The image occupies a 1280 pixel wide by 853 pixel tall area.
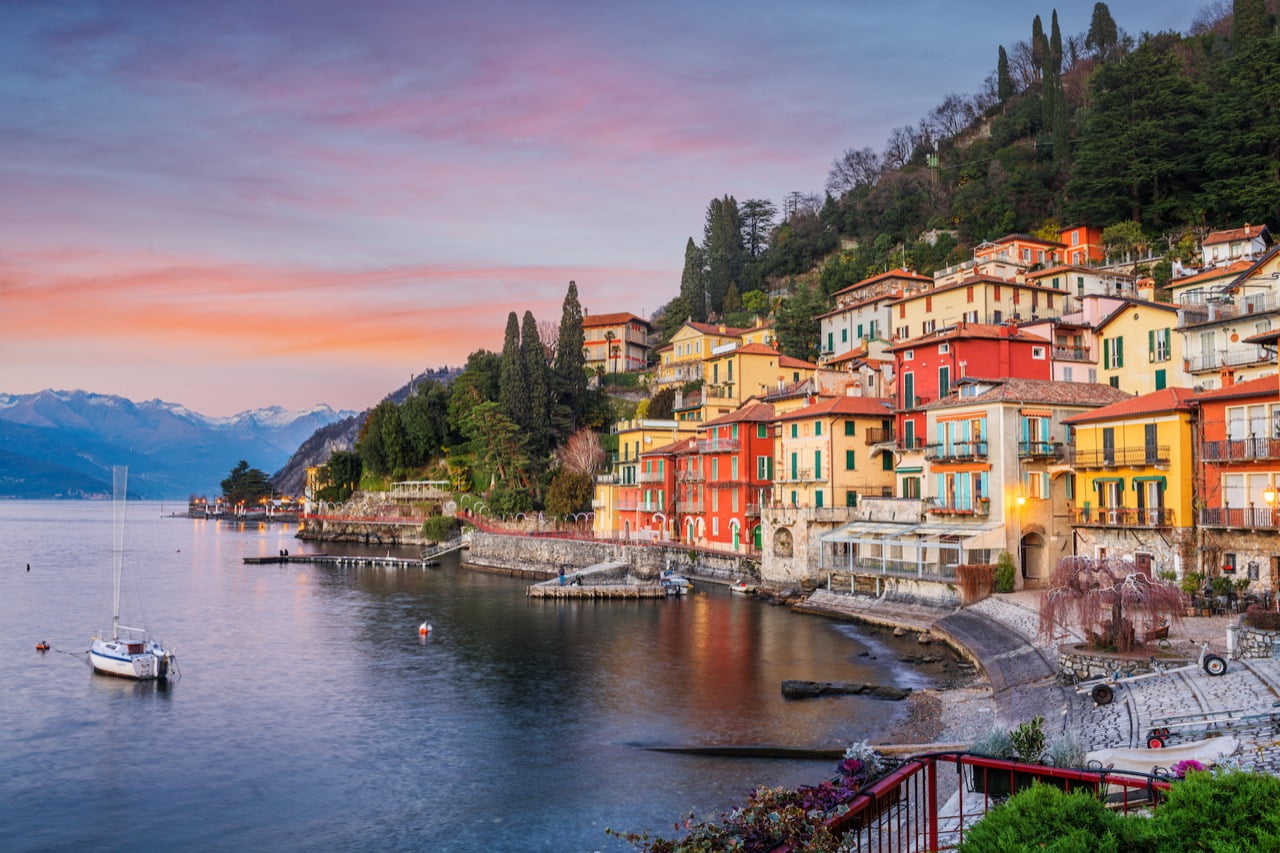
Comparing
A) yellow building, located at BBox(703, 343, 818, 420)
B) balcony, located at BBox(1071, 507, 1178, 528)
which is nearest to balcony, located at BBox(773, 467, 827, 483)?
balcony, located at BBox(1071, 507, 1178, 528)

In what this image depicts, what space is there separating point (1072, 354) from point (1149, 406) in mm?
14237

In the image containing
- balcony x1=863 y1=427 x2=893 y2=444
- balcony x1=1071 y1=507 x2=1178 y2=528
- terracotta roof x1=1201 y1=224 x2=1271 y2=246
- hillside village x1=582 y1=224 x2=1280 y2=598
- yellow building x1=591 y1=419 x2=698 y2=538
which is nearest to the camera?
hillside village x1=582 y1=224 x2=1280 y2=598

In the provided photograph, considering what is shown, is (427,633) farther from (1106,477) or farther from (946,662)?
(1106,477)

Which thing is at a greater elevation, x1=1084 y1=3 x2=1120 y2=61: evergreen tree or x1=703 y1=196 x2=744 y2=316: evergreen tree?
x1=1084 y1=3 x2=1120 y2=61: evergreen tree

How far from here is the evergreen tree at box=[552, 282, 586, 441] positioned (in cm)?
9956

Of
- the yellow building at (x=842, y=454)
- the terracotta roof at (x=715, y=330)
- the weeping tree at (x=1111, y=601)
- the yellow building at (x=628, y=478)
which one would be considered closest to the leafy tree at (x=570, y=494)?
the yellow building at (x=628, y=478)

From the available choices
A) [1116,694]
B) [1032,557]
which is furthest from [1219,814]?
[1032,557]

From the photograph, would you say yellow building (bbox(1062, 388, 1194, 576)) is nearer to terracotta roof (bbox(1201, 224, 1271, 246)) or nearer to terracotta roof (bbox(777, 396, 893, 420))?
terracotta roof (bbox(777, 396, 893, 420))

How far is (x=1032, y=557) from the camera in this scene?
44.8 metres

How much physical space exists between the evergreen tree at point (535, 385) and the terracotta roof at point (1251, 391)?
65.9m

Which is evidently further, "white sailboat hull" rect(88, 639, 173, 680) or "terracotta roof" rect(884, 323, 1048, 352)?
"terracotta roof" rect(884, 323, 1048, 352)

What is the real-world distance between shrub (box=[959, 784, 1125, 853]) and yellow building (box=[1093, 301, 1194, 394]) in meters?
43.0

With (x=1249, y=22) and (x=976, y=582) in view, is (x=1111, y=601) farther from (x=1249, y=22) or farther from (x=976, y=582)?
(x=1249, y=22)

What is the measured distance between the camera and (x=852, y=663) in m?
36.0
